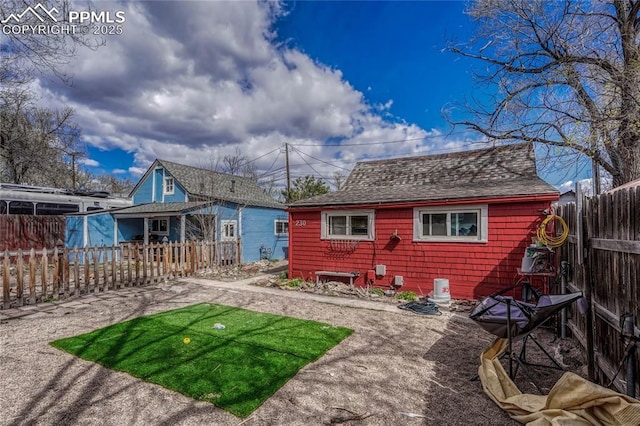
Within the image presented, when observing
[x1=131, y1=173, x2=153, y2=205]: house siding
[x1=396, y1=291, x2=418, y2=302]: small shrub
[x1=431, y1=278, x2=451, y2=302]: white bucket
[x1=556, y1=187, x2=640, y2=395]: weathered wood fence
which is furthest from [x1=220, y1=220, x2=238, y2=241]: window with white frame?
[x1=556, y1=187, x2=640, y2=395]: weathered wood fence

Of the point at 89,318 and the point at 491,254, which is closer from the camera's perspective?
the point at 89,318

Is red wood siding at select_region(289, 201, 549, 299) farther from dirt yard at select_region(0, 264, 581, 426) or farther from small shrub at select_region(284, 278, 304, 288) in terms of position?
dirt yard at select_region(0, 264, 581, 426)

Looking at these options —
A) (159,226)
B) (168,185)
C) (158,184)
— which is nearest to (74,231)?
(159,226)

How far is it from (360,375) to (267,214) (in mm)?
14888

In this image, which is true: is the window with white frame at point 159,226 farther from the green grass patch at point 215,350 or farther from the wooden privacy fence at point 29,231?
the green grass patch at point 215,350

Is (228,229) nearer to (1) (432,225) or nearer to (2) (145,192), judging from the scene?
(2) (145,192)

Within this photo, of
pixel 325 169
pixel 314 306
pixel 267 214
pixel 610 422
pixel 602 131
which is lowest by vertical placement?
pixel 314 306

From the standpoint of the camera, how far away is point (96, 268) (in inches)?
317

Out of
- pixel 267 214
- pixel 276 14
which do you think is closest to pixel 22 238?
pixel 267 214

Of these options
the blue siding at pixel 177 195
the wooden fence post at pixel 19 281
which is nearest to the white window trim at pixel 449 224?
the wooden fence post at pixel 19 281

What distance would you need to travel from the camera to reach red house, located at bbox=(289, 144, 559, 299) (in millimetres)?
7223

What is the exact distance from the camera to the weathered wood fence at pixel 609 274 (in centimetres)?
262

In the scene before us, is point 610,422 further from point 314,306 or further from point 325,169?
point 325,169

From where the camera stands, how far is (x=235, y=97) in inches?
701
